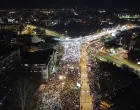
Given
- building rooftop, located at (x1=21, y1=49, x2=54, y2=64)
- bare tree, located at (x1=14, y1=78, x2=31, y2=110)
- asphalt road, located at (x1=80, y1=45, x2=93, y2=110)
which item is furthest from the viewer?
building rooftop, located at (x1=21, y1=49, x2=54, y2=64)

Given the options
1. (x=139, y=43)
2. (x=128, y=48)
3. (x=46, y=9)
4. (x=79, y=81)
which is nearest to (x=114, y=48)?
(x=128, y=48)

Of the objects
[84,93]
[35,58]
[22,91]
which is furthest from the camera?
[35,58]

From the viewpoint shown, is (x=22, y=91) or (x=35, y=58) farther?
(x=35, y=58)

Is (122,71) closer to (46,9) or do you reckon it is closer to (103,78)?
(103,78)

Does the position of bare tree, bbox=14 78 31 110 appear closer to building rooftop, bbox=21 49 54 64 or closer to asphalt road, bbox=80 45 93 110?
building rooftop, bbox=21 49 54 64

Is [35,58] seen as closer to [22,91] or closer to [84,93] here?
[22,91]

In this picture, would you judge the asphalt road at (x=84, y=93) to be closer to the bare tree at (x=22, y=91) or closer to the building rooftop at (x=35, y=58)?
the building rooftop at (x=35, y=58)

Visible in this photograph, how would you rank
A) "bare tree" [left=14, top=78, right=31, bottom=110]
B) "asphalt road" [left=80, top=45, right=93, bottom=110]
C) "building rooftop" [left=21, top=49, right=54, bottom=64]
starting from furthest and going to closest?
1. "building rooftop" [left=21, top=49, right=54, bottom=64]
2. "bare tree" [left=14, top=78, right=31, bottom=110]
3. "asphalt road" [left=80, top=45, right=93, bottom=110]

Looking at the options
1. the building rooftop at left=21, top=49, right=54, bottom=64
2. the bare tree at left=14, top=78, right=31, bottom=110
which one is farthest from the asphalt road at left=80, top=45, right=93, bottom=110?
the bare tree at left=14, top=78, right=31, bottom=110

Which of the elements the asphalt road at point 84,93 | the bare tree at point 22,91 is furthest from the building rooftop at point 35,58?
the asphalt road at point 84,93

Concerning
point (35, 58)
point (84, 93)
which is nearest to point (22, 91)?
point (84, 93)
